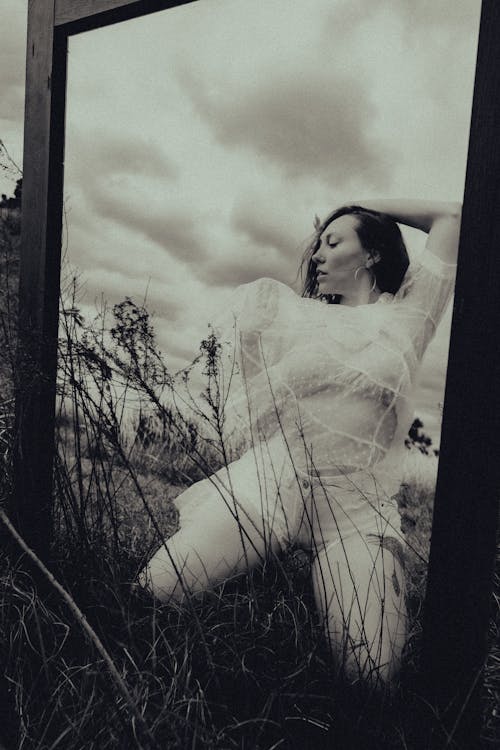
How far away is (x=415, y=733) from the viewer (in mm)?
1241

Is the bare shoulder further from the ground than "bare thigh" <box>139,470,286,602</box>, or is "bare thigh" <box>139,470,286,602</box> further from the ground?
the bare shoulder

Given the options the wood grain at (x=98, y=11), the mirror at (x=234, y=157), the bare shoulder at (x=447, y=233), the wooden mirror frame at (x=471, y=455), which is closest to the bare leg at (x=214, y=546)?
the mirror at (x=234, y=157)

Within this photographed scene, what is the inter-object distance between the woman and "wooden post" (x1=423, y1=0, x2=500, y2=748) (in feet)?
0.60

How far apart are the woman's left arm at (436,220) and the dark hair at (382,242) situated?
0.11 feet

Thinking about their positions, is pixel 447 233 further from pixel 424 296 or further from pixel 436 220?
pixel 424 296

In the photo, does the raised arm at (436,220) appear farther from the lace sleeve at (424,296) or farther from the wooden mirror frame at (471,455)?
the wooden mirror frame at (471,455)

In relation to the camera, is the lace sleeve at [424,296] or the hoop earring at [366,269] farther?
the hoop earring at [366,269]

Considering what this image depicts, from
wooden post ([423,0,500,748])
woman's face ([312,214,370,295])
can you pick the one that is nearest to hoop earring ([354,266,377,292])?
woman's face ([312,214,370,295])

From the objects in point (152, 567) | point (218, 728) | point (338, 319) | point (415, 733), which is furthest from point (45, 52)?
point (415, 733)

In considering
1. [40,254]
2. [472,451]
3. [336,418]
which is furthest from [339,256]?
[40,254]

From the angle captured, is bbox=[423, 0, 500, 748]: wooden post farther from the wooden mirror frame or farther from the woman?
the woman

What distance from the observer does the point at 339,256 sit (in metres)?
1.52

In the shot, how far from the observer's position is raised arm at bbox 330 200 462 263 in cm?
136

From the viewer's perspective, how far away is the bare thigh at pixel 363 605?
1349 mm
